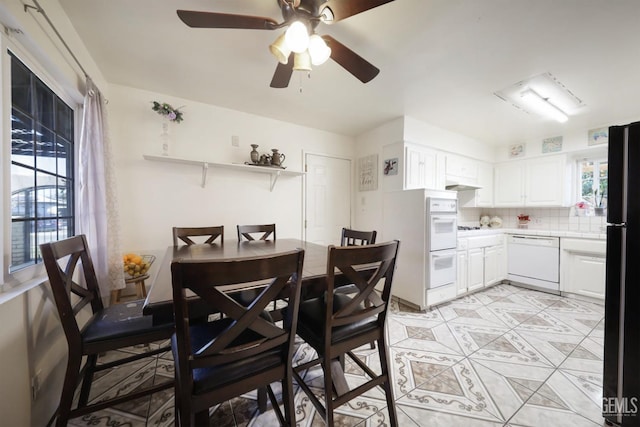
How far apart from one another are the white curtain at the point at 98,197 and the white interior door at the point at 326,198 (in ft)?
7.12

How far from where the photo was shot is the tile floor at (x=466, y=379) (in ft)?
4.36

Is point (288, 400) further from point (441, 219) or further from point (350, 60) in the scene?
point (441, 219)

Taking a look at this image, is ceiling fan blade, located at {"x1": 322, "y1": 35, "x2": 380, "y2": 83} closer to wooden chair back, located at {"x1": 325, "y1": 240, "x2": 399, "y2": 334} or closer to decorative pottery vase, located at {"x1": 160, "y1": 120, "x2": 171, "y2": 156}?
wooden chair back, located at {"x1": 325, "y1": 240, "x2": 399, "y2": 334}

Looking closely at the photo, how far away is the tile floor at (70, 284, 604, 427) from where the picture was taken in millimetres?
1328

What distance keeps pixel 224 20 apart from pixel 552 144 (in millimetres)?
4722

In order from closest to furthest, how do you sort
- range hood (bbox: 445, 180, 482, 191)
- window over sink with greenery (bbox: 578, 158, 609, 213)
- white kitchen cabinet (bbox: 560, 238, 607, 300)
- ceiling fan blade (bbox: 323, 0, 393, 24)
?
ceiling fan blade (bbox: 323, 0, 393, 24)
white kitchen cabinet (bbox: 560, 238, 607, 300)
window over sink with greenery (bbox: 578, 158, 609, 213)
range hood (bbox: 445, 180, 482, 191)

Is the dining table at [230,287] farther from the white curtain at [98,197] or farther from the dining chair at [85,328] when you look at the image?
the white curtain at [98,197]

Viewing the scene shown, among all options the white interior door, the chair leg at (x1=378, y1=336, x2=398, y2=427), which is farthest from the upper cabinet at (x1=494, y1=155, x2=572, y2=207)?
the chair leg at (x1=378, y1=336, x2=398, y2=427)

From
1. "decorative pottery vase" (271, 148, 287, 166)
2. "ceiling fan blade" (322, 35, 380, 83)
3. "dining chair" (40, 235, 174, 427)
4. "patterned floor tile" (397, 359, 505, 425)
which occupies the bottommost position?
"patterned floor tile" (397, 359, 505, 425)

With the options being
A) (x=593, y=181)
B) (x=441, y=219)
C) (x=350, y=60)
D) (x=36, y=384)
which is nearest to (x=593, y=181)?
(x=593, y=181)

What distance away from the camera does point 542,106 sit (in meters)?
2.64

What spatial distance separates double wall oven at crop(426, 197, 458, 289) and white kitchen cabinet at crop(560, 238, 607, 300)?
63.7 inches

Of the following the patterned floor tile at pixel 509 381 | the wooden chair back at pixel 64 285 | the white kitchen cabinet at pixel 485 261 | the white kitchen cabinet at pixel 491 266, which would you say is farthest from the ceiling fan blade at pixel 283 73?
the white kitchen cabinet at pixel 491 266

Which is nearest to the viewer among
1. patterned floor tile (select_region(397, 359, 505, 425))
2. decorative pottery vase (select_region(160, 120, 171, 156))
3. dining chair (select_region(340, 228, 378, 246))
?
patterned floor tile (select_region(397, 359, 505, 425))
